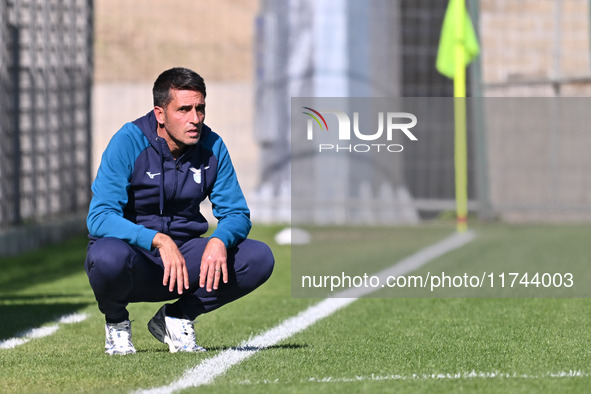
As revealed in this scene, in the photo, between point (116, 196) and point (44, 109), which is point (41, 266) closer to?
point (44, 109)

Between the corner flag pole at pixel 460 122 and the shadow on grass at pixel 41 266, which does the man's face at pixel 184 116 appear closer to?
the shadow on grass at pixel 41 266

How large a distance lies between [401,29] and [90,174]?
196 inches

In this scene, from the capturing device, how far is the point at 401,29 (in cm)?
1761

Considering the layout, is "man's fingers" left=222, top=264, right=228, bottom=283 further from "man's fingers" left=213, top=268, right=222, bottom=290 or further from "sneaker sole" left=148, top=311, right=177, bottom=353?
"sneaker sole" left=148, top=311, right=177, bottom=353

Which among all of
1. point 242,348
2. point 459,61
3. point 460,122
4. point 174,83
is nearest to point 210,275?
point 242,348

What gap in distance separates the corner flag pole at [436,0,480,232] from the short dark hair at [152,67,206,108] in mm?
8621

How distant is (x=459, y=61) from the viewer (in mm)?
14672

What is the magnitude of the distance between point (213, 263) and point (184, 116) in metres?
0.67

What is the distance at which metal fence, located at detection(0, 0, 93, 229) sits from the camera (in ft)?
42.1

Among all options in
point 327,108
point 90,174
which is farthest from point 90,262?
point 327,108

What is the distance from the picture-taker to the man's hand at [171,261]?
5.56 metres

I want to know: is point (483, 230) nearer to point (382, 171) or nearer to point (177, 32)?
point (382, 171)

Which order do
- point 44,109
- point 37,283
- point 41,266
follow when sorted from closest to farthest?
point 37,283 → point 41,266 → point 44,109

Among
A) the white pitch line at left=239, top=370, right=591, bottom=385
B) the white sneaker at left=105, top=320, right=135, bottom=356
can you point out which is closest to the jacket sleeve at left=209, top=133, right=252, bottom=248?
the white sneaker at left=105, top=320, right=135, bottom=356
